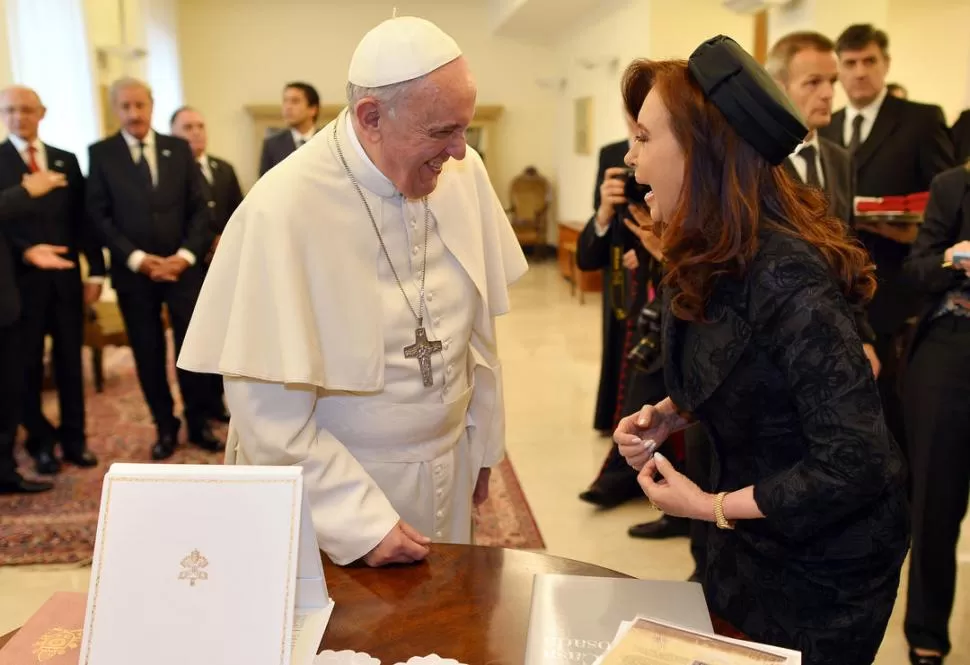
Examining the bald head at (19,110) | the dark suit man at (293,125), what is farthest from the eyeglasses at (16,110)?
the dark suit man at (293,125)

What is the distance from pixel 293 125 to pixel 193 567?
551 centimetres

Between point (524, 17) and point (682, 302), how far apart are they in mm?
12169

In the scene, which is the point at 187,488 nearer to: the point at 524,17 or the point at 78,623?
the point at 78,623

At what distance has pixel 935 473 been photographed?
→ 275cm

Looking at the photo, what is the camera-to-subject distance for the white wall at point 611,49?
8.92 m

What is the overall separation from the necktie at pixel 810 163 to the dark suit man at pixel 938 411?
0.46 meters

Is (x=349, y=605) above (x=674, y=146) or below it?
below

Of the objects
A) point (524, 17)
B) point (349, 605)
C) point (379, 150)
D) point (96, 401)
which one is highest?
point (524, 17)

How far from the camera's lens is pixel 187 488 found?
114 cm

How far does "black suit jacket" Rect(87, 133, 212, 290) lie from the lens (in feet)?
15.4

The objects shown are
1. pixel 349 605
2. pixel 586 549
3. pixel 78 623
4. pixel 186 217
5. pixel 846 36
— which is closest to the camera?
pixel 78 623

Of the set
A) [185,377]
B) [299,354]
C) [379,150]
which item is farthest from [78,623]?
[185,377]

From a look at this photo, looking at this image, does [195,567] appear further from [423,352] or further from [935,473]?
[935,473]

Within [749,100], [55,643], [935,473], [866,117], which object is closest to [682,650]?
[749,100]
